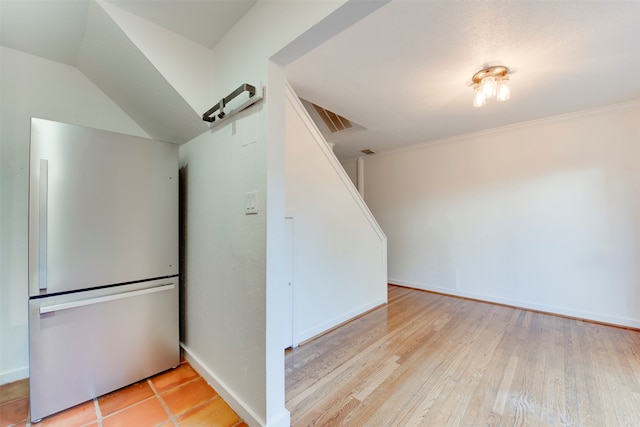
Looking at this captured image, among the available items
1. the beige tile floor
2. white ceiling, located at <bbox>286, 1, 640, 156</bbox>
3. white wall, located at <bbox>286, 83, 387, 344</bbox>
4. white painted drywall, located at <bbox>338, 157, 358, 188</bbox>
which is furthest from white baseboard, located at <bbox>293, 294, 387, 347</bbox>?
white painted drywall, located at <bbox>338, 157, 358, 188</bbox>

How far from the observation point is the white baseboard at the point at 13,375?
1.76 m

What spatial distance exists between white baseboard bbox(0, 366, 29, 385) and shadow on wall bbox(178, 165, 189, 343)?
1.02m

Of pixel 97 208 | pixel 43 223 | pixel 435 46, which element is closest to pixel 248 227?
pixel 97 208

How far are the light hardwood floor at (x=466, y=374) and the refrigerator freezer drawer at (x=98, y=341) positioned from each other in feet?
3.38

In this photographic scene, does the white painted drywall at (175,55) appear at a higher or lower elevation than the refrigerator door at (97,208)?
higher

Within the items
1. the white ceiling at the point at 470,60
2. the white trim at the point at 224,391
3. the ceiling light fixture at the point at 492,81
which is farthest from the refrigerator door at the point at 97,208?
the ceiling light fixture at the point at 492,81

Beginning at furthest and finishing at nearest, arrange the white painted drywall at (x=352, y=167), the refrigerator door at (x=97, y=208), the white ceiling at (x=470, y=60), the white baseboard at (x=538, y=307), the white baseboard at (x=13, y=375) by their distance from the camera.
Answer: the white painted drywall at (x=352, y=167) → the white baseboard at (x=538, y=307) → the white baseboard at (x=13, y=375) → the white ceiling at (x=470, y=60) → the refrigerator door at (x=97, y=208)

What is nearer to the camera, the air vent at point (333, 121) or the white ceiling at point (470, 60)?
the white ceiling at point (470, 60)

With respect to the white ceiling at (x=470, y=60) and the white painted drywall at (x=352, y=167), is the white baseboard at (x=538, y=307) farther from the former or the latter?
the white ceiling at (x=470, y=60)

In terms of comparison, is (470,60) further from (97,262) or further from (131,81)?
(97,262)

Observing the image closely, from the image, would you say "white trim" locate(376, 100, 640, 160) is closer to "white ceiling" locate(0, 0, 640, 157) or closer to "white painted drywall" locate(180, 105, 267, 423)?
"white ceiling" locate(0, 0, 640, 157)

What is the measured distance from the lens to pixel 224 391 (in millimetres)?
1632

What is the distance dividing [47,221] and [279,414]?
171 centimetres

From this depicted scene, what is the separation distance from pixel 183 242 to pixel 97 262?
610 millimetres
